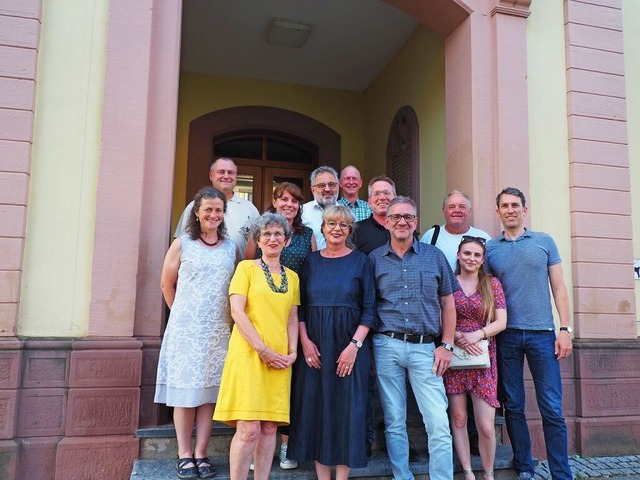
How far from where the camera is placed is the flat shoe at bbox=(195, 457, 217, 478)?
3.54 m

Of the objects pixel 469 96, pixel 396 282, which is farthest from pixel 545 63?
pixel 396 282

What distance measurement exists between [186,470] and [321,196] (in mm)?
2142

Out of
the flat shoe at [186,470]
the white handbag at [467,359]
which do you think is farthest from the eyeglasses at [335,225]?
the flat shoe at [186,470]

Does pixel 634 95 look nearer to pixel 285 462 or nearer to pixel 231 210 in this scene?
pixel 231 210

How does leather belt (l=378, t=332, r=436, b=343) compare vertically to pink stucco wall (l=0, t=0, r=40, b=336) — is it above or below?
below

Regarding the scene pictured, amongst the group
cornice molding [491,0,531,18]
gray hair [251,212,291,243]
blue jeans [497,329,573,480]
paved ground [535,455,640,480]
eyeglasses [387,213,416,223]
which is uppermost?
cornice molding [491,0,531,18]

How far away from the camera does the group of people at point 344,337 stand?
3295 mm

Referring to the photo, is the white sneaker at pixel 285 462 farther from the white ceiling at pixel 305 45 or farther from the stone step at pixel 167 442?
the white ceiling at pixel 305 45

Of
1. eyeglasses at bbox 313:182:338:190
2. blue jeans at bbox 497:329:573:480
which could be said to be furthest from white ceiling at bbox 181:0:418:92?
blue jeans at bbox 497:329:573:480

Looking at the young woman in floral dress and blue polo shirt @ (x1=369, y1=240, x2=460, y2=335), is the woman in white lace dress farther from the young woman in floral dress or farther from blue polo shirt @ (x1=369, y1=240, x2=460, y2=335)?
the young woman in floral dress

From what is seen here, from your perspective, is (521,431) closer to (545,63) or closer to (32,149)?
(545,63)

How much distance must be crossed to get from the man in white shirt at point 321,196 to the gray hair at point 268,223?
0.76 m

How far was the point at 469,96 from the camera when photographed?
17.1 ft

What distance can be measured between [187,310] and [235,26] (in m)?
4.52
